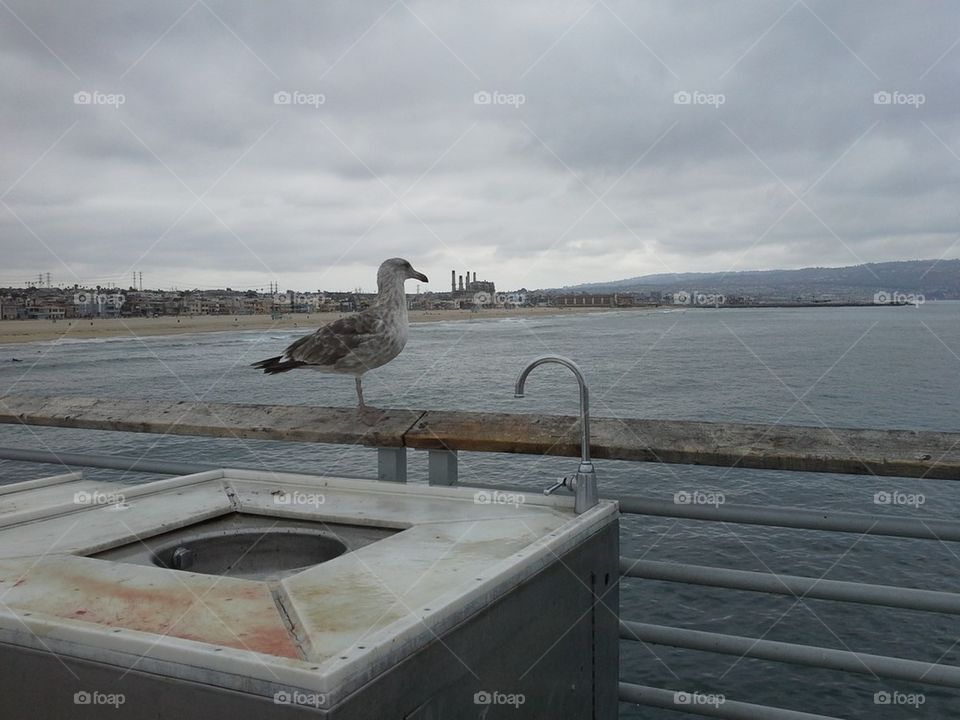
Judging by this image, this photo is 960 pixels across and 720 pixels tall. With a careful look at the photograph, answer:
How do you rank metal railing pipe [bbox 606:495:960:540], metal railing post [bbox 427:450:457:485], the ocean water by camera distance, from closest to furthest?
metal railing pipe [bbox 606:495:960:540], metal railing post [bbox 427:450:457:485], the ocean water

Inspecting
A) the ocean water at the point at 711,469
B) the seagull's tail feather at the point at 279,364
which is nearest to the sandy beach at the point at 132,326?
the ocean water at the point at 711,469

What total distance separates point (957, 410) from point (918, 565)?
63.0 ft

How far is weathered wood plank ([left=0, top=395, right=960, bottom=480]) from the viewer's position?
2625 mm

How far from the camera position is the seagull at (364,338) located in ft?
15.3

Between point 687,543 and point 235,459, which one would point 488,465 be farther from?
point 235,459

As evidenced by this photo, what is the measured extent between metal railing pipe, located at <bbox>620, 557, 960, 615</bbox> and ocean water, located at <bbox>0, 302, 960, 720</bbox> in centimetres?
76

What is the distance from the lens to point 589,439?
2887mm

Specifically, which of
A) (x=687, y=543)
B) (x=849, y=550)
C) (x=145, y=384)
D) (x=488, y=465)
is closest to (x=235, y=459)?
(x=488, y=465)

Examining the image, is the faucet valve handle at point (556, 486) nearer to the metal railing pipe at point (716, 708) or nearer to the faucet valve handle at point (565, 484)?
the faucet valve handle at point (565, 484)

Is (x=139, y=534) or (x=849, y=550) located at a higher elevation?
(x=139, y=534)

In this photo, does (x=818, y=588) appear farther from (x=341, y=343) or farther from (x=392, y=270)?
(x=392, y=270)

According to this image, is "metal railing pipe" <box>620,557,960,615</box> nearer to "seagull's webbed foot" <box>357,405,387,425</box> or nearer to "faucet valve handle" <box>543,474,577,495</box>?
"faucet valve handle" <box>543,474,577,495</box>

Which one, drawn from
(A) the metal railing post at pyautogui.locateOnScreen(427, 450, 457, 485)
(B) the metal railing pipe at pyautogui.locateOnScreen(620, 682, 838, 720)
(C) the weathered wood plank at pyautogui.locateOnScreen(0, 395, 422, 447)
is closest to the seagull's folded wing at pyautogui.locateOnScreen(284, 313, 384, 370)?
(C) the weathered wood plank at pyautogui.locateOnScreen(0, 395, 422, 447)

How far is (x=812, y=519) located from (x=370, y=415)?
1.81m
